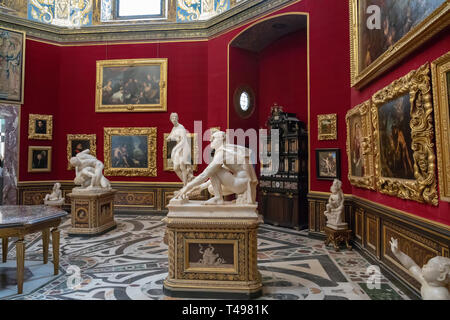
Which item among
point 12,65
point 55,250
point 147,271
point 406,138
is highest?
point 12,65

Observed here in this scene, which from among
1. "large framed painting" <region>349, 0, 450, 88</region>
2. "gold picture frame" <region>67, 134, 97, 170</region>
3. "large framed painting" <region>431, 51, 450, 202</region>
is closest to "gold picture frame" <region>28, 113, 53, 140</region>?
"gold picture frame" <region>67, 134, 97, 170</region>

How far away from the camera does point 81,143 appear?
1295 centimetres

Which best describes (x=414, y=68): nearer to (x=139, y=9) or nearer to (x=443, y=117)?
(x=443, y=117)

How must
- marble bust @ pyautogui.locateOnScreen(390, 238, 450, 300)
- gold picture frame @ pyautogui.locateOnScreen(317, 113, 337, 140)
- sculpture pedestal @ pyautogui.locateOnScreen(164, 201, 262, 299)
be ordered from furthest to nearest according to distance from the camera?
gold picture frame @ pyautogui.locateOnScreen(317, 113, 337, 140)
sculpture pedestal @ pyautogui.locateOnScreen(164, 201, 262, 299)
marble bust @ pyautogui.locateOnScreen(390, 238, 450, 300)

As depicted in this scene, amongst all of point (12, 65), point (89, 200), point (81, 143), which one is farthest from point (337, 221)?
point (12, 65)

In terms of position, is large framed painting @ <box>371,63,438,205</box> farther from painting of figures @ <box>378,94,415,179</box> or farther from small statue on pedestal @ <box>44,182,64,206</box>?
small statue on pedestal @ <box>44,182,64,206</box>

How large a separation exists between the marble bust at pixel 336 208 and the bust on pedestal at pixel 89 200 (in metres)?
5.93

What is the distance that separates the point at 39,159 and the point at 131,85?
4.37 meters

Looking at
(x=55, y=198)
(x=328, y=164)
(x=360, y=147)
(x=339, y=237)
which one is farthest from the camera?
(x=55, y=198)

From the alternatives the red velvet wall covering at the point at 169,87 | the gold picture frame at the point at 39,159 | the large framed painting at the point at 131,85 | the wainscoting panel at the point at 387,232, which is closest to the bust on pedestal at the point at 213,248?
the wainscoting panel at the point at 387,232

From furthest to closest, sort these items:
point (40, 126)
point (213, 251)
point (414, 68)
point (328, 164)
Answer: point (40, 126) < point (328, 164) < point (213, 251) < point (414, 68)

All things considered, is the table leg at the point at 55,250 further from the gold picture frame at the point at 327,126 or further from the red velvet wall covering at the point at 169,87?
the red velvet wall covering at the point at 169,87

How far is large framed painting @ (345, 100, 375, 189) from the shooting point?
6.29 meters

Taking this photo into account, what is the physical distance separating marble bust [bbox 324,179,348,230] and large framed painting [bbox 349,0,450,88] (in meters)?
2.28
